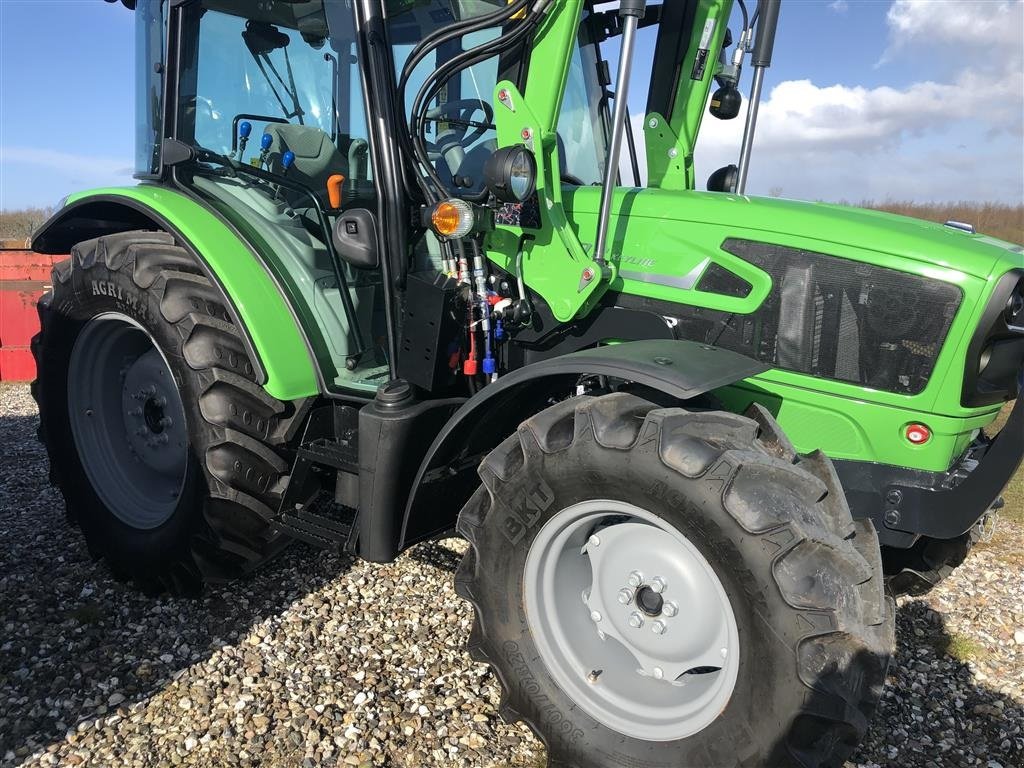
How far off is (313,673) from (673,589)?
147 cm

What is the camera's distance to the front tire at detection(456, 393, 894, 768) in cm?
188

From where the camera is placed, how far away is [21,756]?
2.43 m

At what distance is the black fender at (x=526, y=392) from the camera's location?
2145 millimetres

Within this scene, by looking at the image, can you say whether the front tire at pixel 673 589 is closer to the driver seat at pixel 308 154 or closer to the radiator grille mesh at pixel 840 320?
the radiator grille mesh at pixel 840 320

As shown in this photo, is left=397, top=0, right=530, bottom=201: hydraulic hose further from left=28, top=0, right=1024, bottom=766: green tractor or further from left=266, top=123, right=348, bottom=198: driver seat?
left=266, top=123, right=348, bottom=198: driver seat

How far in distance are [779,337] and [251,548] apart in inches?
88.5

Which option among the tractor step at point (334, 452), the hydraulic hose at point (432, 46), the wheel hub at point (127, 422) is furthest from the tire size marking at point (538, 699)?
the wheel hub at point (127, 422)

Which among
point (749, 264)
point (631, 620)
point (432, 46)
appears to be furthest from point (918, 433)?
point (432, 46)

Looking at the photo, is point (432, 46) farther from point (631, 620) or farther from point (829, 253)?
point (631, 620)

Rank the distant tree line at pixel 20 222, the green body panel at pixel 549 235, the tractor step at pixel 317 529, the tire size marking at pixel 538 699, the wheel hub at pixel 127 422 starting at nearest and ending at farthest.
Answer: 1. the tire size marking at pixel 538 699
2. the green body panel at pixel 549 235
3. the tractor step at pixel 317 529
4. the wheel hub at pixel 127 422
5. the distant tree line at pixel 20 222

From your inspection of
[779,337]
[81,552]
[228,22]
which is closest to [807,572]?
[779,337]

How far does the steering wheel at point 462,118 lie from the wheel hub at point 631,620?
5.28 feet

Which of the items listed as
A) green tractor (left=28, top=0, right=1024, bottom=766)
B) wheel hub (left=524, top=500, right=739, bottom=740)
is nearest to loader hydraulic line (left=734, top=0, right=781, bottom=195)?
green tractor (left=28, top=0, right=1024, bottom=766)

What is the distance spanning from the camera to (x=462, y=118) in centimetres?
307
